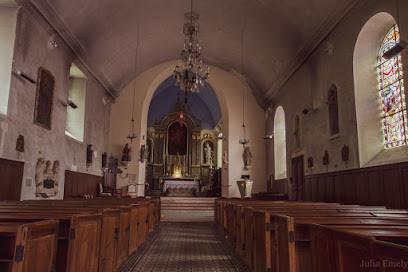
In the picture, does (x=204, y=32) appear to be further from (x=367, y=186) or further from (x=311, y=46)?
(x=367, y=186)

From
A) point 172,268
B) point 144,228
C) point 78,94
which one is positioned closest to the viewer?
point 172,268

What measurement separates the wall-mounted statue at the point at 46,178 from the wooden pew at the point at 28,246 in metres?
6.61

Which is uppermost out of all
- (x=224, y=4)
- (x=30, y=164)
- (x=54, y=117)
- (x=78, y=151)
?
(x=224, y=4)

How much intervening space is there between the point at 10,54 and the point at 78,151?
4696 millimetres

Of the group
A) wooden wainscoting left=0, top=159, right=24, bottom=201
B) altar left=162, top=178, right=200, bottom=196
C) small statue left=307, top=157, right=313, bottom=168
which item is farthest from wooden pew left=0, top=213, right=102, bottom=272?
altar left=162, top=178, right=200, bottom=196

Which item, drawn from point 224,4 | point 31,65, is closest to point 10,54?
point 31,65

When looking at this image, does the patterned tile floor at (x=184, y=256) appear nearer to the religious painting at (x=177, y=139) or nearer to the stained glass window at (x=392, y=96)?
the stained glass window at (x=392, y=96)

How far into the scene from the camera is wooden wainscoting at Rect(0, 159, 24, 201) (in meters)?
6.78

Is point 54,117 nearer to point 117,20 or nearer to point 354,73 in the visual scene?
point 117,20

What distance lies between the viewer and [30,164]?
7.91 meters

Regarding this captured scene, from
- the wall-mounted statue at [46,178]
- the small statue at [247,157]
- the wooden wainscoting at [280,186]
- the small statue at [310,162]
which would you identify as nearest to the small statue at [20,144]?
the wall-mounted statue at [46,178]

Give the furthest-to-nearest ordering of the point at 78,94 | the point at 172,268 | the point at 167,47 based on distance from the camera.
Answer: the point at 167,47
the point at 78,94
the point at 172,268

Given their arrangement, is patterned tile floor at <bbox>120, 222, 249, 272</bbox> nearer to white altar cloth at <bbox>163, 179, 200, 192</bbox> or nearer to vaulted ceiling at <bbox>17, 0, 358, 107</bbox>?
vaulted ceiling at <bbox>17, 0, 358, 107</bbox>

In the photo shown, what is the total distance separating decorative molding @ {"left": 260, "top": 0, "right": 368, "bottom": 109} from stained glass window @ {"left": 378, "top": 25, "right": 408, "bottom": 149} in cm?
122
